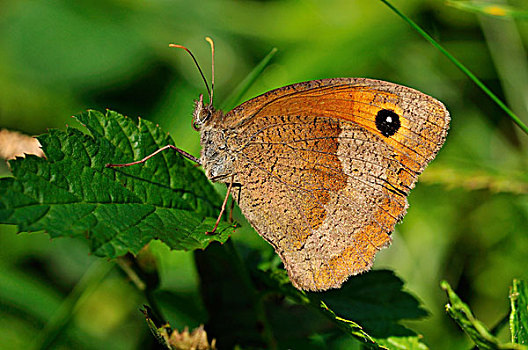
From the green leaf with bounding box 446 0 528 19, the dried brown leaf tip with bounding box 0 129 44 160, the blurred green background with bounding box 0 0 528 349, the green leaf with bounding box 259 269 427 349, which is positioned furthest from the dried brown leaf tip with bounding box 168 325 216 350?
the green leaf with bounding box 446 0 528 19

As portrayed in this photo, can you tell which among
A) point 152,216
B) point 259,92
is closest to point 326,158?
point 152,216

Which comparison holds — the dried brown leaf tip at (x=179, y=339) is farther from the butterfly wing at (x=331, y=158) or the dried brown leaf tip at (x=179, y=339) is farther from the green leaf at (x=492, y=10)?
the green leaf at (x=492, y=10)

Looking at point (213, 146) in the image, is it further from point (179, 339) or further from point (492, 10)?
point (492, 10)

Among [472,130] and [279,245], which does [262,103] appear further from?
[472,130]

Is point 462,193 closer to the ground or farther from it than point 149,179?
farther from it

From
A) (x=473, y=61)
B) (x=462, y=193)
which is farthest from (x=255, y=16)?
(x=462, y=193)

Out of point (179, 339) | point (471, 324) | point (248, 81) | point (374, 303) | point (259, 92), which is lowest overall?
point (179, 339)
